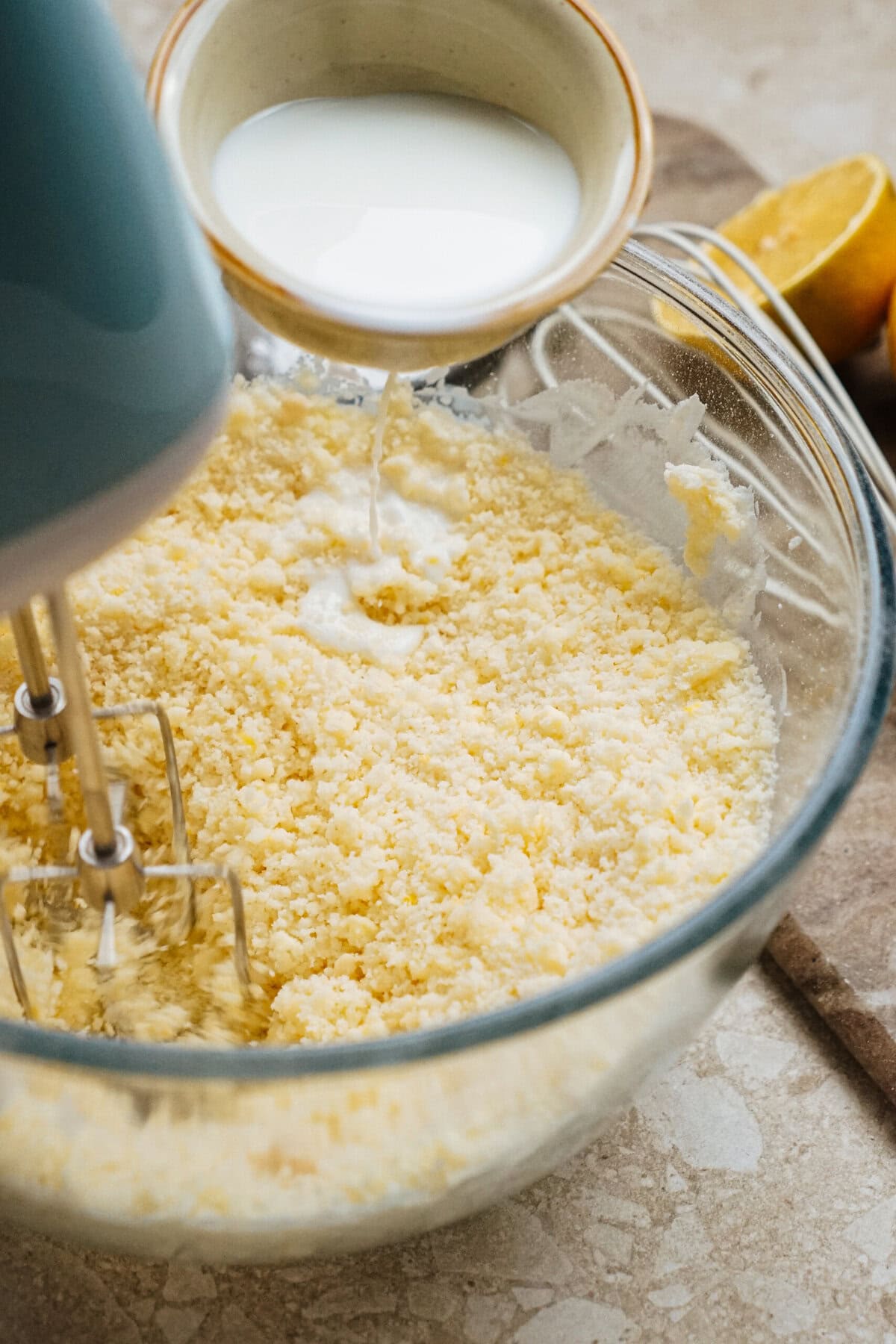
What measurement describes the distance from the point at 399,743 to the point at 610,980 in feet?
0.90

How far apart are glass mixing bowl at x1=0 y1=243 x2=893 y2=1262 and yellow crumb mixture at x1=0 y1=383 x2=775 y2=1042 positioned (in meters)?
0.07

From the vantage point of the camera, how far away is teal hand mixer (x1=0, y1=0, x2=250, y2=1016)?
1.14 feet

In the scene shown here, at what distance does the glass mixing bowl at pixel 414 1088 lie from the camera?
0.46 meters

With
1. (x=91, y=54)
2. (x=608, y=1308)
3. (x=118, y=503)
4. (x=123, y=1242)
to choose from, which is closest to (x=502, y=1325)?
(x=608, y=1308)

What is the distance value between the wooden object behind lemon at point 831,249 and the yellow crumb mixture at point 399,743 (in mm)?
320

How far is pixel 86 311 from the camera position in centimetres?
36

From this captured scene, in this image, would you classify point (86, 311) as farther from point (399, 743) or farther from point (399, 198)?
point (399, 743)

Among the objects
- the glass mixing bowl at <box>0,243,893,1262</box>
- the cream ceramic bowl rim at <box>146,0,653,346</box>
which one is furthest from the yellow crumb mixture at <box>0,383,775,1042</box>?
the cream ceramic bowl rim at <box>146,0,653,346</box>

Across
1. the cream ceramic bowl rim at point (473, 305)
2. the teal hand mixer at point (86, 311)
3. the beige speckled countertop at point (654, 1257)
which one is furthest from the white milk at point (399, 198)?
the beige speckled countertop at point (654, 1257)

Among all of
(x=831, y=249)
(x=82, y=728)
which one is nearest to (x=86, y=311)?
(x=82, y=728)

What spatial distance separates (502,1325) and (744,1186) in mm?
143

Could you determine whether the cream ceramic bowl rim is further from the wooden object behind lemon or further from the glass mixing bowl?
the wooden object behind lemon

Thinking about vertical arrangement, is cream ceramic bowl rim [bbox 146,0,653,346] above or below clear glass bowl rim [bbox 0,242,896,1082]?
above

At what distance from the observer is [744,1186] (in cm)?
67
